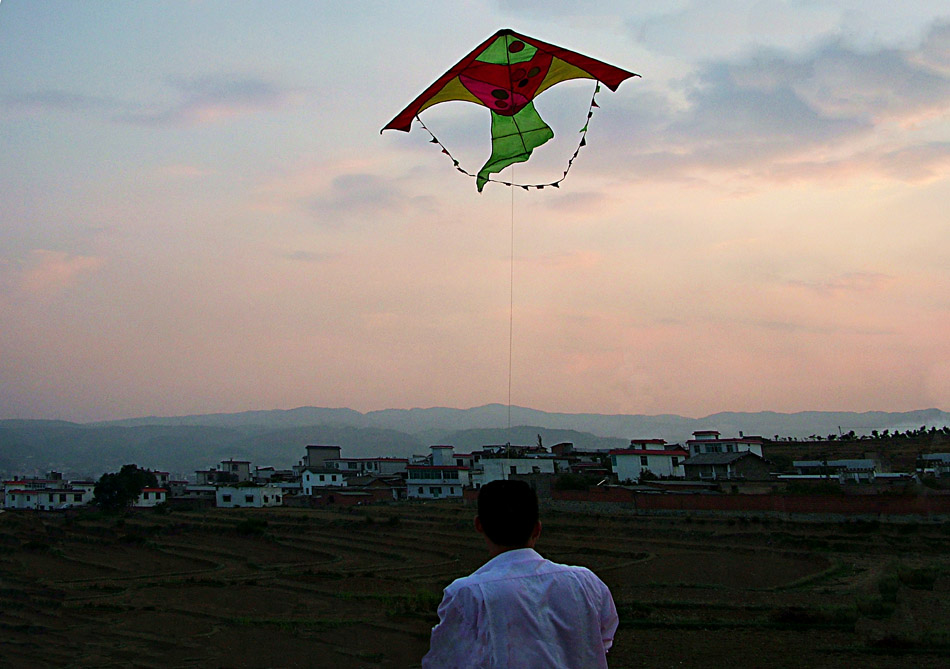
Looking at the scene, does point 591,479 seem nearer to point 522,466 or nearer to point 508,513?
point 522,466

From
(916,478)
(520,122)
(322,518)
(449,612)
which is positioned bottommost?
(322,518)

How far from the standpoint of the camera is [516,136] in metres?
11.5

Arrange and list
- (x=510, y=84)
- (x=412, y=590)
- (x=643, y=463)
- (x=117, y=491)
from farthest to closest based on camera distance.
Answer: (x=117, y=491)
(x=643, y=463)
(x=412, y=590)
(x=510, y=84)

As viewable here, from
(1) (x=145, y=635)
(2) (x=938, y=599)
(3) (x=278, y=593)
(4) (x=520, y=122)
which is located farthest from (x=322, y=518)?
(4) (x=520, y=122)

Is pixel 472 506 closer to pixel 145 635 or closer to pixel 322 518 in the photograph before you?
pixel 322 518

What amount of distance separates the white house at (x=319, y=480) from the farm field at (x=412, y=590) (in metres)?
26.1

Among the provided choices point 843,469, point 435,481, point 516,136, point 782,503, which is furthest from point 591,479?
point 516,136

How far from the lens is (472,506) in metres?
46.8

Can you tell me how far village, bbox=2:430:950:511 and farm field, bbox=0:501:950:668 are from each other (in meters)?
4.07

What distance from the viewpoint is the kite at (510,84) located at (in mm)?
9977

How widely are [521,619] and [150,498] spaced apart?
71181mm

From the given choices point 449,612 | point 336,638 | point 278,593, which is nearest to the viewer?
point 449,612

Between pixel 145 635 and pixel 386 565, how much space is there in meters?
13.0

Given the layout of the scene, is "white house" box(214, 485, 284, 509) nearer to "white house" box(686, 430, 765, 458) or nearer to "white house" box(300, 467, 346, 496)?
"white house" box(300, 467, 346, 496)
